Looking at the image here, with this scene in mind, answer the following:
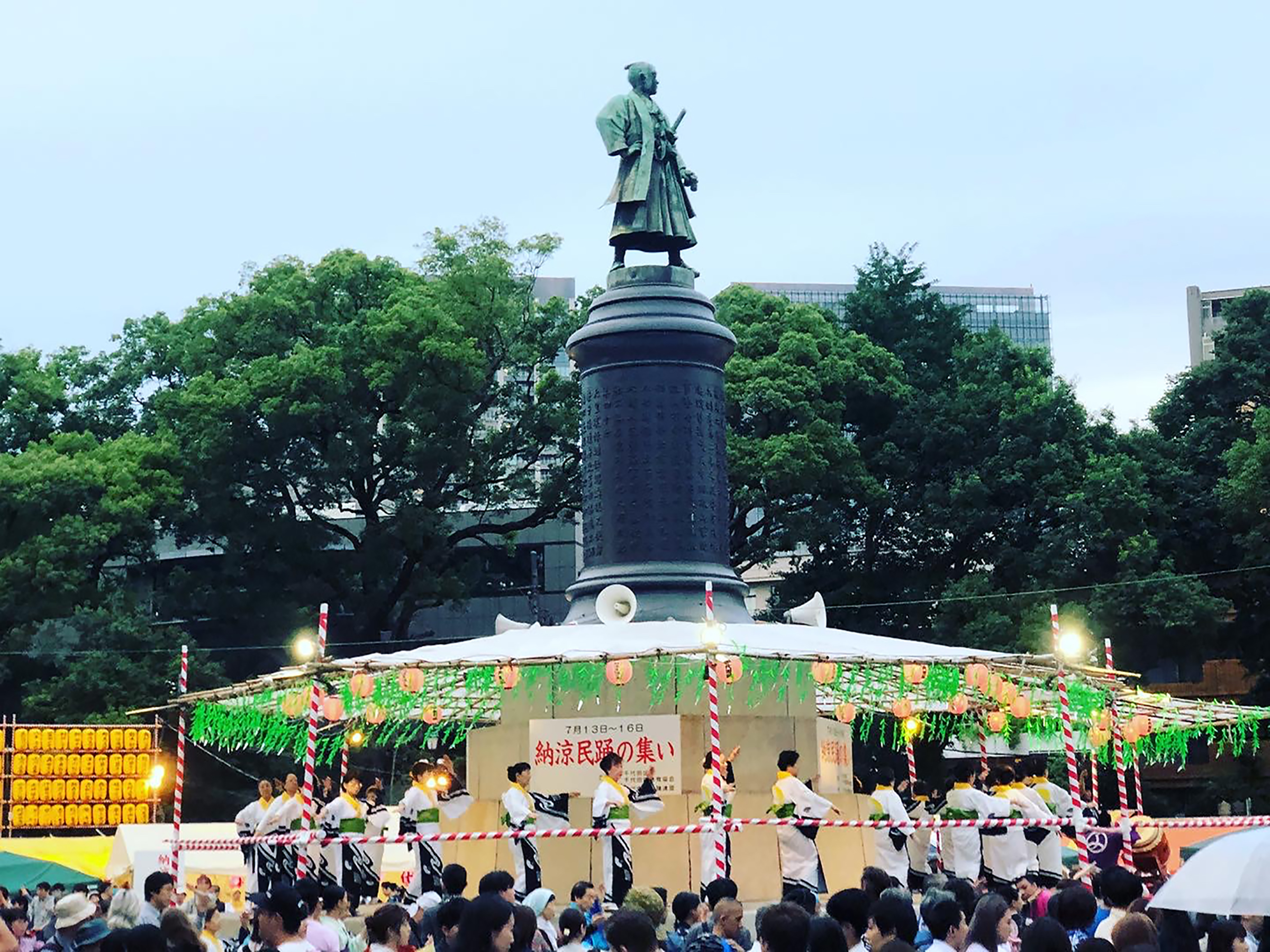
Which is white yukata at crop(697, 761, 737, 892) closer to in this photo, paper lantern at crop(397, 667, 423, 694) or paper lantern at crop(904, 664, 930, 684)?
paper lantern at crop(904, 664, 930, 684)

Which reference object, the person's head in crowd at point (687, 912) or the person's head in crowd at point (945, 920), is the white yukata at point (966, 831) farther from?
the person's head in crowd at point (945, 920)

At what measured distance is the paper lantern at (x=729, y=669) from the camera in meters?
14.4

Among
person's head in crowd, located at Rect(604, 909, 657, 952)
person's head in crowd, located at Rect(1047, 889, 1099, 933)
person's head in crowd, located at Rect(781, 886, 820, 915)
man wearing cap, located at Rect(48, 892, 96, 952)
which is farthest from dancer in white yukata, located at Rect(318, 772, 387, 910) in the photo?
person's head in crowd, located at Rect(604, 909, 657, 952)

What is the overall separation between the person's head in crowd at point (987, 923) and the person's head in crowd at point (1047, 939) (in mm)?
902

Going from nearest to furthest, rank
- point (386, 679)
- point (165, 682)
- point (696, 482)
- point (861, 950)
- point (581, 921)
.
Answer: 1. point (861, 950)
2. point (581, 921)
3. point (386, 679)
4. point (696, 482)
5. point (165, 682)

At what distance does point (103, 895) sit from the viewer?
14.2m

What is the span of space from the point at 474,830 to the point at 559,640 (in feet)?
8.84

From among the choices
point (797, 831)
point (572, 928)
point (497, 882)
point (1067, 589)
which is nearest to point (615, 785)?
point (797, 831)

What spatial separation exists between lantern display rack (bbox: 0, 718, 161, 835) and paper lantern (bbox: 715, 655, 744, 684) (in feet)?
37.1

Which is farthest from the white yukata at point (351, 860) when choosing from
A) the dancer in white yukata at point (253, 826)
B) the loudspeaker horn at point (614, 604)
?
the loudspeaker horn at point (614, 604)

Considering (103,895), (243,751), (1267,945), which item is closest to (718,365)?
(103,895)

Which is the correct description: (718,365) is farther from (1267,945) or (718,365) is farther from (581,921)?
(1267,945)

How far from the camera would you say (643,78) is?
2002cm

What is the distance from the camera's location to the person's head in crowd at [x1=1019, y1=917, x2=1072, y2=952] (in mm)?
6035
